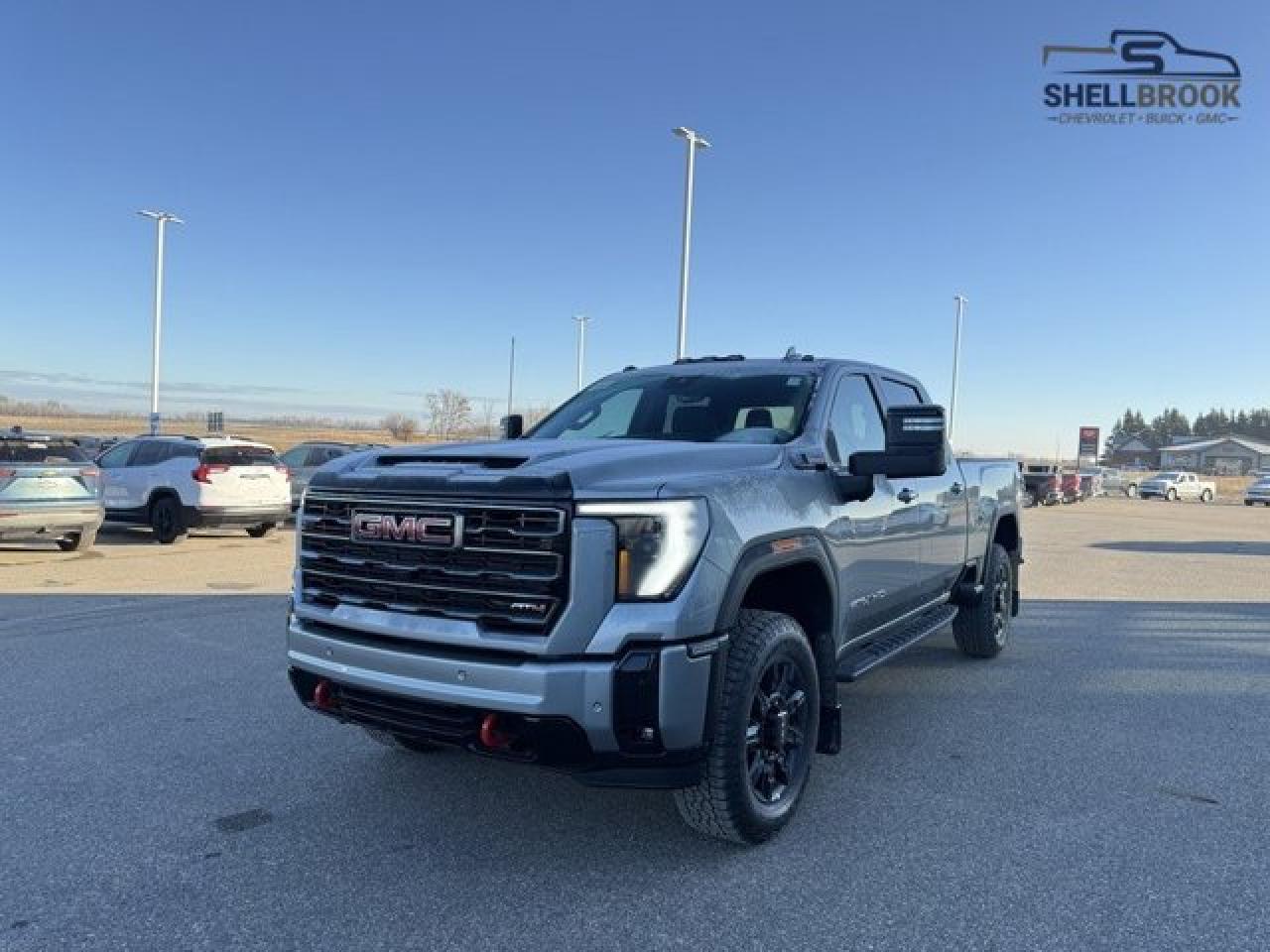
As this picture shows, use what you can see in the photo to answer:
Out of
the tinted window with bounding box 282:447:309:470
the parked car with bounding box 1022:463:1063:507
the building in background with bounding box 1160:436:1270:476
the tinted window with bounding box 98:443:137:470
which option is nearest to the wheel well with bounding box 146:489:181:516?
the tinted window with bounding box 98:443:137:470

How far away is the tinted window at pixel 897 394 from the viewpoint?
547 centimetres

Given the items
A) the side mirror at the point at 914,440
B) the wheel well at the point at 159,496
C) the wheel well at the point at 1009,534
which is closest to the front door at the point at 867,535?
the side mirror at the point at 914,440

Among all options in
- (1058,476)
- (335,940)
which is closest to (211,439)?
(335,940)

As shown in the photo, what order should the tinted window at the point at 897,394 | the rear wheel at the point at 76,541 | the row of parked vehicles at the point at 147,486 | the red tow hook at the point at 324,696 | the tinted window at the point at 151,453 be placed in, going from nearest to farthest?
the red tow hook at the point at 324,696, the tinted window at the point at 897,394, the row of parked vehicles at the point at 147,486, the rear wheel at the point at 76,541, the tinted window at the point at 151,453

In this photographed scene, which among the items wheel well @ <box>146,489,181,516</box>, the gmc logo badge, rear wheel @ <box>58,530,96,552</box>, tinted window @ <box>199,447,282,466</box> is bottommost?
rear wheel @ <box>58,530,96,552</box>

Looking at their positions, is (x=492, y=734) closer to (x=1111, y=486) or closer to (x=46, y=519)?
(x=46, y=519)

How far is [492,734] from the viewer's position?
3.09 m

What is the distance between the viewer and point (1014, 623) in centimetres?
869

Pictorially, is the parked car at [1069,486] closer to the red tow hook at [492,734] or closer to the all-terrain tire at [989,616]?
the all-terrain tire at [989,616]

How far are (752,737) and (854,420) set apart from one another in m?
1.97

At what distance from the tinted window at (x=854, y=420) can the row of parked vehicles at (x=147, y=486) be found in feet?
28.9

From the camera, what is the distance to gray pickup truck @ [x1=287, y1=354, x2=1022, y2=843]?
3029mm

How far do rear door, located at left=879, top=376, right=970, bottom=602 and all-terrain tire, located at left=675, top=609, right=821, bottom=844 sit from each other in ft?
5.35

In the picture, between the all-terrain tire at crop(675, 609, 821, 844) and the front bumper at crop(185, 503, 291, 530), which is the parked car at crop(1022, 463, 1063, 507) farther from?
the all-terrain tire at crop(675, 609, 821, 844)
